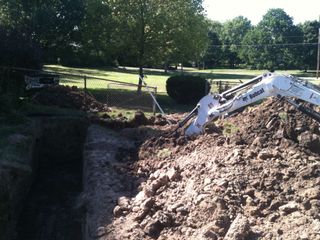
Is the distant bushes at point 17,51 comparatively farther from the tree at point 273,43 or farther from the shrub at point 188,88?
the tree at point 273,43

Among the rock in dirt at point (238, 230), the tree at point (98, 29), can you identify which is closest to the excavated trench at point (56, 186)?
the rock in dirt at point (238, 230)

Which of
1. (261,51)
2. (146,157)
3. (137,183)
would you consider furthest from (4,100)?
(261,51)

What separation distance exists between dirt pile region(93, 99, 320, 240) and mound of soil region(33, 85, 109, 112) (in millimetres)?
8190

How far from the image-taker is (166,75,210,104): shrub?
23969 millimetres

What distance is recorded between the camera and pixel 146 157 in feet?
39.4

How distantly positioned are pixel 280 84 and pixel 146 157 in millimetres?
3632

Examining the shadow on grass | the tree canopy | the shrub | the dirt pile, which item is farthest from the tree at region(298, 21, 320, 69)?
the dirt pile

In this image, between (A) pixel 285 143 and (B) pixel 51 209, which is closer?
(A) pixel 285 143

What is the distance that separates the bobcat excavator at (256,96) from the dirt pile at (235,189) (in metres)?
0.59

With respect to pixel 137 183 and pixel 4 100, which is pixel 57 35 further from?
pixel 137 183

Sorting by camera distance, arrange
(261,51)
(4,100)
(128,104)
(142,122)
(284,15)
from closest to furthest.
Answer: (4,100), (142,122), (128,104), (261,51), (284,15)

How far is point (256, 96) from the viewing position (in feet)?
34.7

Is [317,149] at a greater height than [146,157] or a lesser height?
greater

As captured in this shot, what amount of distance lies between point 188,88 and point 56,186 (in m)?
11.7
